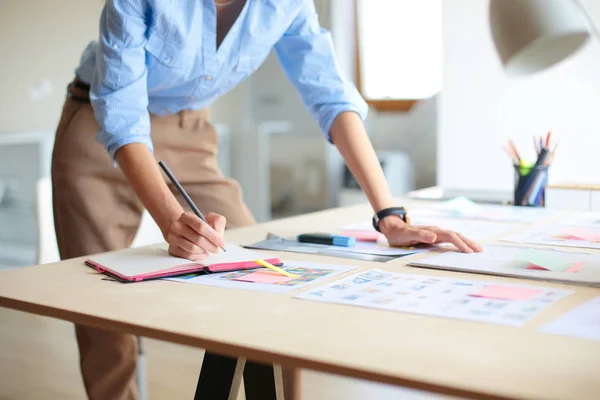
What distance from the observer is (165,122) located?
1.66 meters

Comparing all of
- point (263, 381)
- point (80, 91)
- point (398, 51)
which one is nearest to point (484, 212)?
point (263, 381)

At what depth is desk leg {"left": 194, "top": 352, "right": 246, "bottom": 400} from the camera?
1091mm

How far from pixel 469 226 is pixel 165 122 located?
0.72 m

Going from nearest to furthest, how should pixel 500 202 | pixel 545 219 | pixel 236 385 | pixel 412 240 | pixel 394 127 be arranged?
pixel 236 385 → pixel 412 240 → pixel 545 219 → pixel 500 202 → pixel 394 127

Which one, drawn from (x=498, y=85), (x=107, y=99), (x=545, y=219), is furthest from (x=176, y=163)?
(x=498, y=85)

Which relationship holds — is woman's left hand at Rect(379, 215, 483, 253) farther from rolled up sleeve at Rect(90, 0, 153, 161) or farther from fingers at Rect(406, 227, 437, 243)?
rolled up sleeve at Rect(90, 0, 153, 161)

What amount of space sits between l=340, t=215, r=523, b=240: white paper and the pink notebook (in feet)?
1.19

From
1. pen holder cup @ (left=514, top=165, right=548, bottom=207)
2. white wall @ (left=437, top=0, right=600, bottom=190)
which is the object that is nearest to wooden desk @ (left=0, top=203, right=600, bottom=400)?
pen holder cup @ (left=514, top=165, right=548, bottom=207)

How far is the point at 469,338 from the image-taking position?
74 cm

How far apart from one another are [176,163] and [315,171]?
2.84 m

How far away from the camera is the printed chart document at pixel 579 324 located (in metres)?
0.75

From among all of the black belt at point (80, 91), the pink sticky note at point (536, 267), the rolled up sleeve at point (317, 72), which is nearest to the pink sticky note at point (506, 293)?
the pink sticky note at point (536, 267)

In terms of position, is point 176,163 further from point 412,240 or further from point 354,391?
point 354,391

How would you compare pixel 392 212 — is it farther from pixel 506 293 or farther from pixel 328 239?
pixel 506 293
